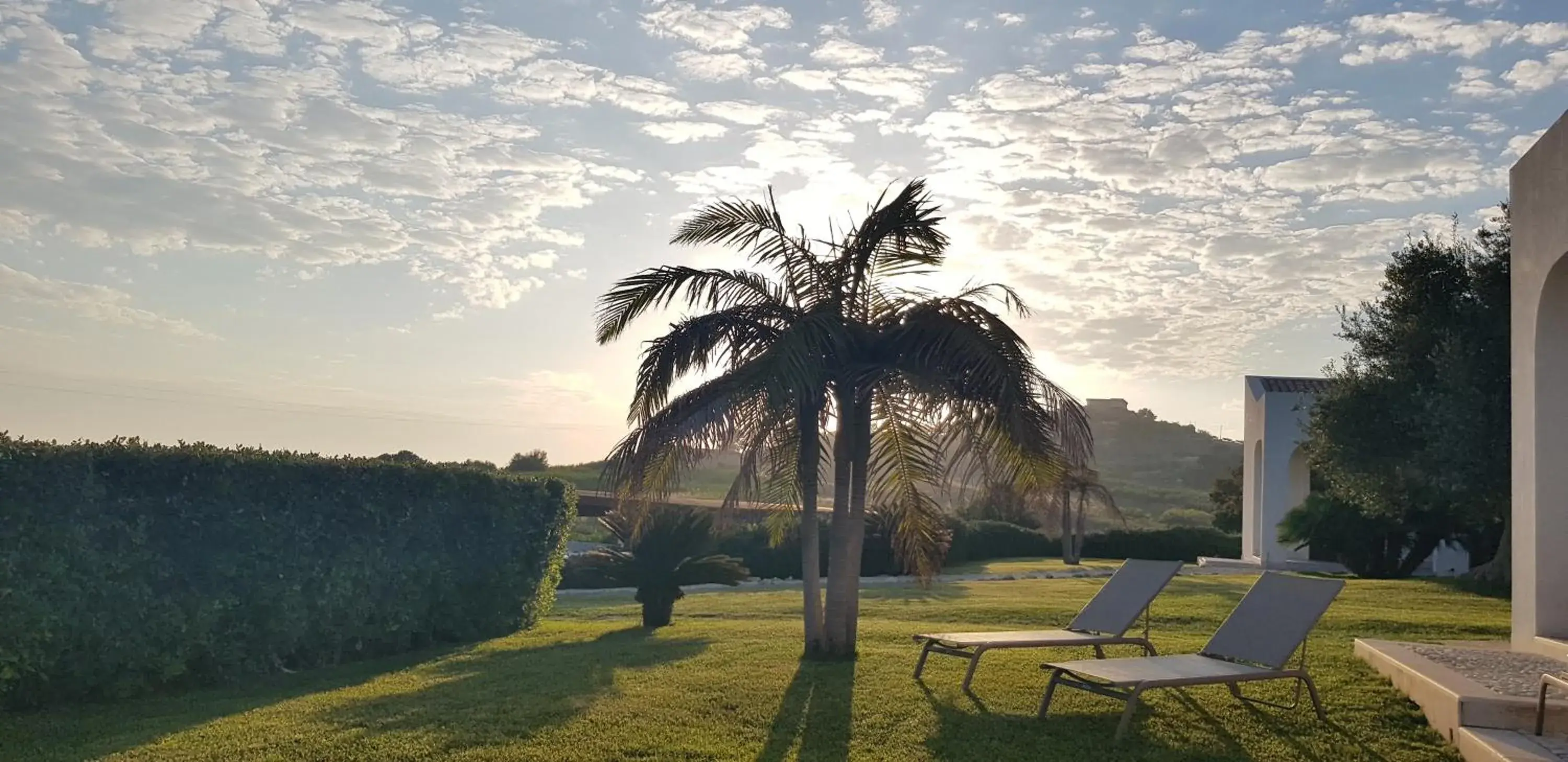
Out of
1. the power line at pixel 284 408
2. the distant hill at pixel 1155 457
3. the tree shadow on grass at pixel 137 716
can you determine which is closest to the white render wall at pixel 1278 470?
the power line at pixel 284 408

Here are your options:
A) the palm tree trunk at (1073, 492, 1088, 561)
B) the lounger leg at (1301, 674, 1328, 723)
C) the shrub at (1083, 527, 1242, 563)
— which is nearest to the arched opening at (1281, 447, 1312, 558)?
the shrub at (1083, 527, 1242, 563)

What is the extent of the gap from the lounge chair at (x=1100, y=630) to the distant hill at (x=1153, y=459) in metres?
53.9

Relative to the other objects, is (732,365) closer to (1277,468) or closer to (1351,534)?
(1351,534)

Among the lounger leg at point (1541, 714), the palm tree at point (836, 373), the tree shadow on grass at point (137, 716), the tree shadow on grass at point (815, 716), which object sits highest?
the palm tree at point (836, 373)

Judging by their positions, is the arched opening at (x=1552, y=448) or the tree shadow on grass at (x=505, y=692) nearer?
the tree shadow on grass at (x=505, y=692)

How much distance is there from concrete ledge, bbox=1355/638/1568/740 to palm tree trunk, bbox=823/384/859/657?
14.1ft

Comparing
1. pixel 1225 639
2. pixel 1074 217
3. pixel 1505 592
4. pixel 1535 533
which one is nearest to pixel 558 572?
pixel 1074 217

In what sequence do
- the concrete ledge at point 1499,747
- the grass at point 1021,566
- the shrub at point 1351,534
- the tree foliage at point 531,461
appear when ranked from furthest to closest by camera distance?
1. the tree foliage at point 531,461
2. the grass at point 1021,566
3. the shrub at point 1351,534
4. the concrete ledge at point 1499,747

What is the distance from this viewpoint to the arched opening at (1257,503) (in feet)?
96.6

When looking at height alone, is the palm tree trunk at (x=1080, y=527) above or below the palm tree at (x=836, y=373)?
below

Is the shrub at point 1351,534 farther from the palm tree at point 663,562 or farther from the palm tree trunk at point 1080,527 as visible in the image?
the palm tree at point 663,562

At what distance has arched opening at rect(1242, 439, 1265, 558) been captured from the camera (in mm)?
29438

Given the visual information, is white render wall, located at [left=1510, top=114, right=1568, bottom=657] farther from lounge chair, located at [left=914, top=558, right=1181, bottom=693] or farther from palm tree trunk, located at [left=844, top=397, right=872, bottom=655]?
palm tree trunk, located at [left=844, top=397, right=872, bottom=655]

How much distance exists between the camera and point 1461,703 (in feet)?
20.9
